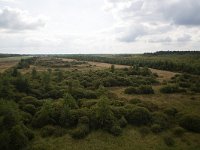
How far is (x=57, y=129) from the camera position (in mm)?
36312

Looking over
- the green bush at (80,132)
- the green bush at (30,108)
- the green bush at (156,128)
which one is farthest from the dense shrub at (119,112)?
the green bush at (30,108)

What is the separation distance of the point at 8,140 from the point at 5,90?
1890 centimetres

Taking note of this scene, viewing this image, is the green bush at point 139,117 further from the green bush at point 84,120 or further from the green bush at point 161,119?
the green bush at point 84,120

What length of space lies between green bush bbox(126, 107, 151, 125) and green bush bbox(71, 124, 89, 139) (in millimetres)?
7780

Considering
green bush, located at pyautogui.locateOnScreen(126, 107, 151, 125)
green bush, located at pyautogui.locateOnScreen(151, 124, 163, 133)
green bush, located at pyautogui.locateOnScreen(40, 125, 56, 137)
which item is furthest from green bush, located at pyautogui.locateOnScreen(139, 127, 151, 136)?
green bush, located at pyautogui.locateOnScreen(40, 125, 56, 137)

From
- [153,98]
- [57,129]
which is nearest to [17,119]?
[57,129]

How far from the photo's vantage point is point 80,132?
35062 millimetres

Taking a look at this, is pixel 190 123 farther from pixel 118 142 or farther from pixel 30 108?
pixel 30 108

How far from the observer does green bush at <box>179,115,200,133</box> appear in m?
37.8

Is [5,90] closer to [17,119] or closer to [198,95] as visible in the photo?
[17,119]

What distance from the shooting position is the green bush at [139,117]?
131ft

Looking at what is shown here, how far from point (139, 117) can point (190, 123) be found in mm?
7572

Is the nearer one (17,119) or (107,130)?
(17,119)

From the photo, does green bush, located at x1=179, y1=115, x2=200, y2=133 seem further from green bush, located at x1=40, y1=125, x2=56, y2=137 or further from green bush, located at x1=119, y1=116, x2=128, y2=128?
green bush, located at x1=40, y1=125, x2=56, y2=137
